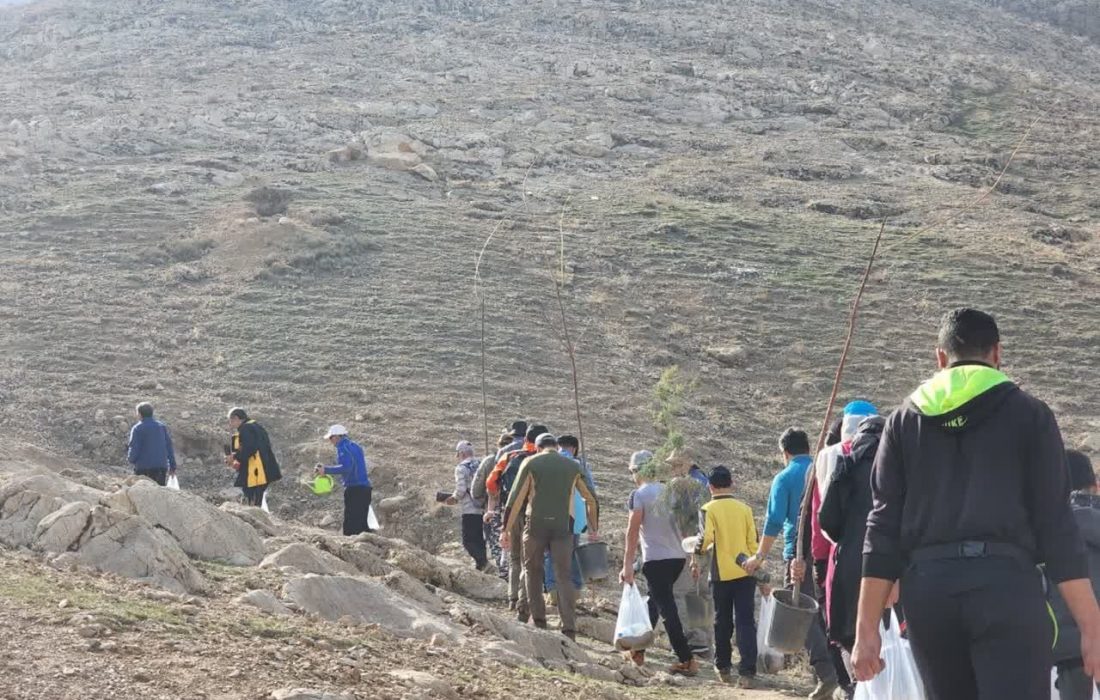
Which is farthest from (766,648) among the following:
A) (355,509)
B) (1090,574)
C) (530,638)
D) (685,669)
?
(355,509)

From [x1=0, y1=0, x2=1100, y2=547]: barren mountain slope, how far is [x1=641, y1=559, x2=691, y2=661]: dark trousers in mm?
5434

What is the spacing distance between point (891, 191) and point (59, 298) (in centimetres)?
1777

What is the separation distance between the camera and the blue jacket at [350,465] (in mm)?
11977

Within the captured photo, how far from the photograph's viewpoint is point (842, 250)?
2603 centimetres

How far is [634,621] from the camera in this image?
323 inches

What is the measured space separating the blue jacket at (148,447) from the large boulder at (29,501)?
3.74m

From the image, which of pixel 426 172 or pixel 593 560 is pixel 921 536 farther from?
pixel 426 172

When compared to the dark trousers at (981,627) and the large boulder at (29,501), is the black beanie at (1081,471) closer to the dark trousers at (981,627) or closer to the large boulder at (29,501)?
the dark trousers at (981,627)

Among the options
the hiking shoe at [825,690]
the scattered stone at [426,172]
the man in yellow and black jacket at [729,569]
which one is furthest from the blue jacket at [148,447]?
the scattered stone at [426,172]

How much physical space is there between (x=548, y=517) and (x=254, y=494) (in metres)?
4.73

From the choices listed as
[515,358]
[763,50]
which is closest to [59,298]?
[515,358]

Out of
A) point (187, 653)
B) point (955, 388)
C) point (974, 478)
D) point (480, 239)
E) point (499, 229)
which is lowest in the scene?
point (187, 653)

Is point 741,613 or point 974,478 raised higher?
point 974,478

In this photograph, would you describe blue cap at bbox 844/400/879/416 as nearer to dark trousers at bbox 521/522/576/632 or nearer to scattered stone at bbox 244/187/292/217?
dark trousers at bbox 521/522/576/632
